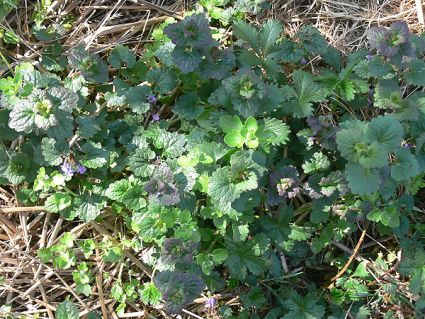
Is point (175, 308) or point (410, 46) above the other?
point (410, 46)

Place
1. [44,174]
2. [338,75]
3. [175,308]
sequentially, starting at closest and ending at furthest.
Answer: [175,308] → [44,174] → [338,75]

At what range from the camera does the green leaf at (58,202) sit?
283 cm

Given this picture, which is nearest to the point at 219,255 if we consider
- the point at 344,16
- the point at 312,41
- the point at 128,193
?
the point at 128,193

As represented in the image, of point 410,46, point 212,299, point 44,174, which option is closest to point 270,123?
point 410,46

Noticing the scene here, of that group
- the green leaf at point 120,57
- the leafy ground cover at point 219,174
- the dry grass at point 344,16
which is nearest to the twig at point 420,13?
the dry grass at point 344,16

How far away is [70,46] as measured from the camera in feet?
10.3

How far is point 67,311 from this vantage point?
2898 millimetres

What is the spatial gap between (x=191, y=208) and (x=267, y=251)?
49 cm

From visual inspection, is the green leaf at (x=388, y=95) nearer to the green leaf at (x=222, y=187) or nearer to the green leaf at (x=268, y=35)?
the green leaf at (x=268, y=35)

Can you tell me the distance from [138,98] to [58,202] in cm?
67

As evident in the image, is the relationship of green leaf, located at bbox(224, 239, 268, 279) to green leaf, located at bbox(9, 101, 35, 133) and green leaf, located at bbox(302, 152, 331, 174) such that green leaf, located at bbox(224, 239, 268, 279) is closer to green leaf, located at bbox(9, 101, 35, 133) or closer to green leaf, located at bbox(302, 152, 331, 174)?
green leaf, located at bbox(302, 152, 331, 174)

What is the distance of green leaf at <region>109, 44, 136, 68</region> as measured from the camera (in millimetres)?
2963

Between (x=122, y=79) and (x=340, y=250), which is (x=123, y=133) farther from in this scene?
(x=340, y=250)

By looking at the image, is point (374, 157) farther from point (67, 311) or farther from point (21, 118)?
point (67, 311)
